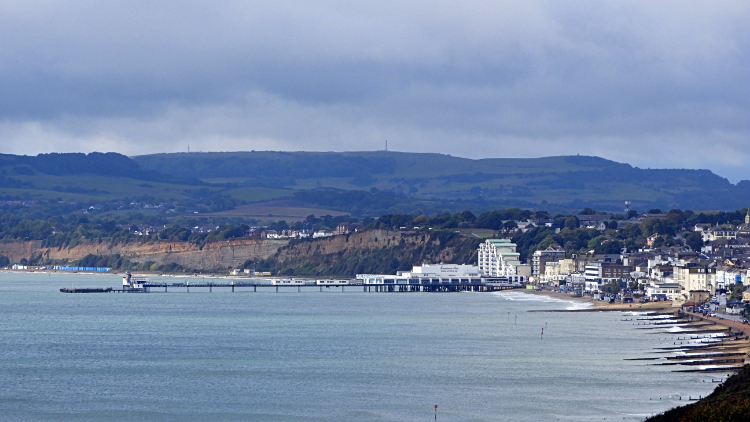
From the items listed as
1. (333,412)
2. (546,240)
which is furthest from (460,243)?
(333,412)

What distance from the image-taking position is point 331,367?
55250 mm

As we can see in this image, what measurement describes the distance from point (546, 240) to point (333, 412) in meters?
117

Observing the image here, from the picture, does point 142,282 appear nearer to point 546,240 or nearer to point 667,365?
point 546,240

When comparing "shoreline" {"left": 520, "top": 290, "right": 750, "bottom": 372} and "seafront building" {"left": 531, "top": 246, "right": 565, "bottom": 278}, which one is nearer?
"shoreline" {"left": 520, "top": 290, "right": 750, "bottom": 372}

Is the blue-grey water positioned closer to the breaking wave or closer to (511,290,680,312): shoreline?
(511,290,680,312): shoreline

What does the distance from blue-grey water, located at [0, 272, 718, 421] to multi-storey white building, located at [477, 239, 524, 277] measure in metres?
60.1

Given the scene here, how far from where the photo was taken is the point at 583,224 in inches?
7279

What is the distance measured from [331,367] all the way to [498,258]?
101 meters

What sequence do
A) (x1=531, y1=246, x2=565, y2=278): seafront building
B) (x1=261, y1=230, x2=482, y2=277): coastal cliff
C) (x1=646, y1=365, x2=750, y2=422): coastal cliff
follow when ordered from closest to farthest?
(x1=646, y1=365, x2=750, y2=422): coastal cliff < (x1=531, y1=246, x2=565, y2=278): seafront building < (x1=261, y1=230, x2=482, y2=277): coastal cliff

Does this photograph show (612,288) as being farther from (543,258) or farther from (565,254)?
(565,254)

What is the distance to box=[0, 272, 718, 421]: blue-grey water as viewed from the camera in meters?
43.2

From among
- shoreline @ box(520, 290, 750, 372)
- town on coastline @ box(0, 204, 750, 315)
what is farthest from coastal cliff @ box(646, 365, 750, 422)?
town on coastline @ box(0, 204, 750, 315)

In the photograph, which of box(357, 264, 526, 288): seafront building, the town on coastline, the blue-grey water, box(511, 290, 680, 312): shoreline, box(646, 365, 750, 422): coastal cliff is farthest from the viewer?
box(357, 264, 526, 288): seafront building

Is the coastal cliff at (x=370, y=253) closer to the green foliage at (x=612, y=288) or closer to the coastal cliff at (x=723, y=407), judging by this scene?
the green foliage at (x=612, y=288)
